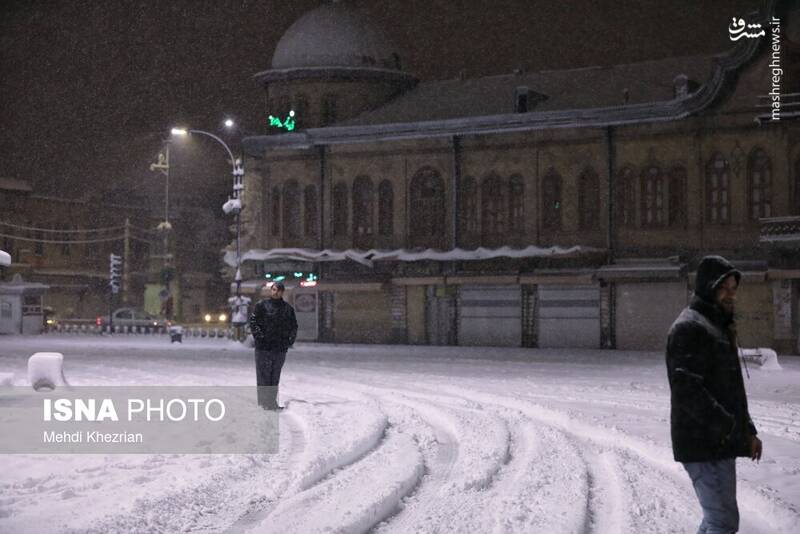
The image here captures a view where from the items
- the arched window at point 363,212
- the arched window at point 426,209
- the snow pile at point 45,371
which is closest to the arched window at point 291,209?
the arched window at point 363,212

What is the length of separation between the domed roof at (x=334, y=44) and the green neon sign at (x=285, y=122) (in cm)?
337

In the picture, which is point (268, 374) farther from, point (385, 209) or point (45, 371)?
point (385, 209)

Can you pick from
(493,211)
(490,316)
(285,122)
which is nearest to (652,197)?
(493,211)

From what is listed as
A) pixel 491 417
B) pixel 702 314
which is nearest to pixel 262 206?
pixel 491 417

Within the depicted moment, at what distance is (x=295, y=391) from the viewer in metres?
18.2

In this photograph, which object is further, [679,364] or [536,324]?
[536,324]

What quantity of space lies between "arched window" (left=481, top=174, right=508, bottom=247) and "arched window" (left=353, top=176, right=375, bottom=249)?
15.3ft

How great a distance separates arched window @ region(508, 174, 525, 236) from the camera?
3909 cm

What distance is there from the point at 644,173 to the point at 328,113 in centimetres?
1477

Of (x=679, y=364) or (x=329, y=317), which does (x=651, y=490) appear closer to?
(x=679, y=364)

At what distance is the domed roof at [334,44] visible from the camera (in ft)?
152

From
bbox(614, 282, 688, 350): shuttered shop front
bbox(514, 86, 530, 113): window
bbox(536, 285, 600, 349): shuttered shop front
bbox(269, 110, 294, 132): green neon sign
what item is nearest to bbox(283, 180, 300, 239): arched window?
bbox(269, 110, 294, 132): green neon sign

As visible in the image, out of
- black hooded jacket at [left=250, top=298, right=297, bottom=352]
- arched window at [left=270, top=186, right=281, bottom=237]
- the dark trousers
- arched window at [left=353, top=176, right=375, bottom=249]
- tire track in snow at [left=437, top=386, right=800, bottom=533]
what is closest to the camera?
tire track in snow at [left=437, top=386, right=800, bottom=533]

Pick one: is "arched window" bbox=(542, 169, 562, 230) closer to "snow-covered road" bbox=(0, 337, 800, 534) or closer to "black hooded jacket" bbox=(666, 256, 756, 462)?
"snow-covered road" bbox=(0, 337, 800, 534)
